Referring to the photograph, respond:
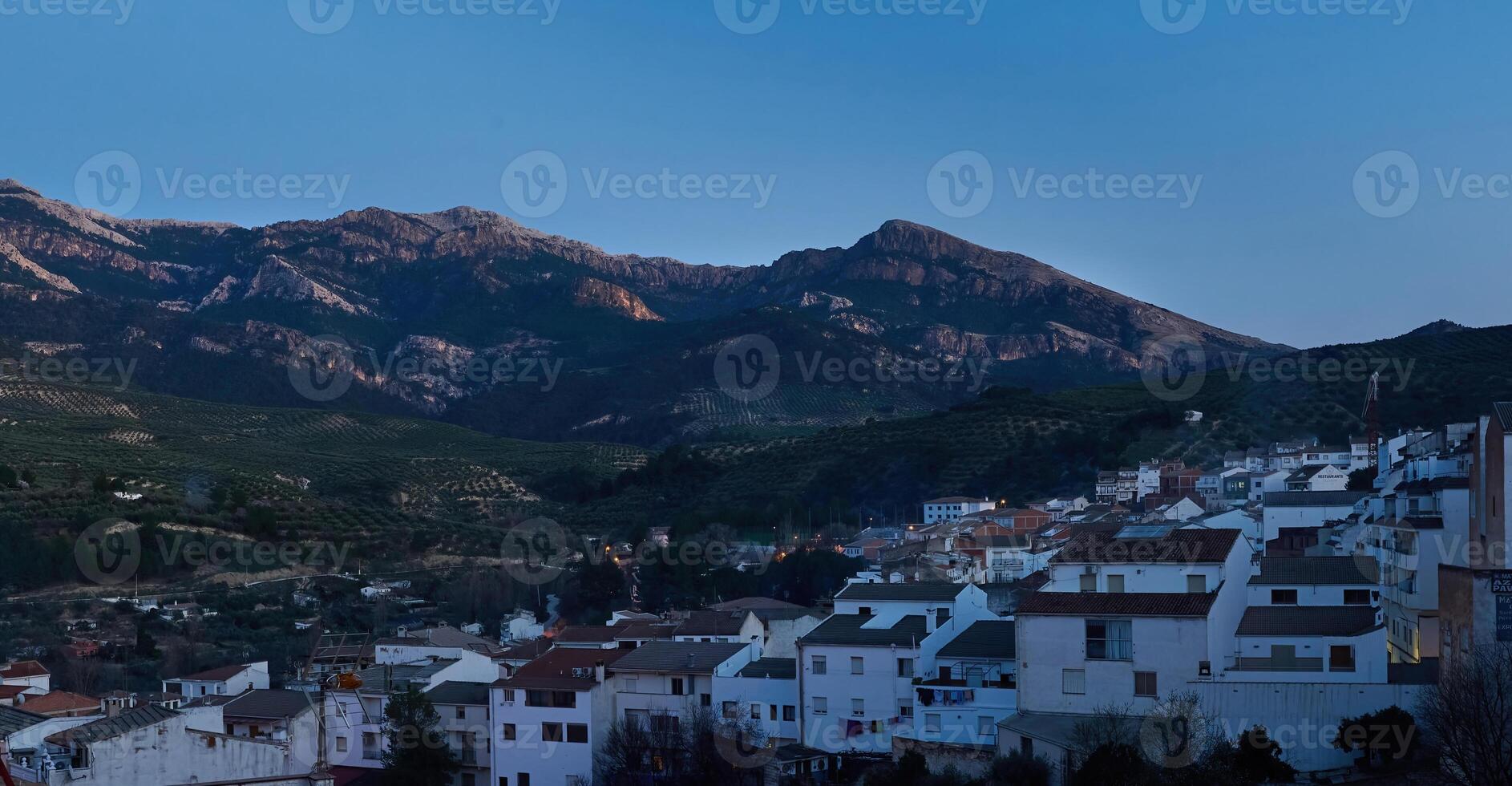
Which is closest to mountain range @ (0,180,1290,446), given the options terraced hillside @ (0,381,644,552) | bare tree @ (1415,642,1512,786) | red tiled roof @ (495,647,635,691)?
terraced hillside @ (0,381,644,552)

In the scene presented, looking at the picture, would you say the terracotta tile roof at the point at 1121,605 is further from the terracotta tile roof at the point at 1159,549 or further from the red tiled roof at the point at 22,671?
the red tiled roof at the point at 22,671

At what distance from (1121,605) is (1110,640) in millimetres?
605

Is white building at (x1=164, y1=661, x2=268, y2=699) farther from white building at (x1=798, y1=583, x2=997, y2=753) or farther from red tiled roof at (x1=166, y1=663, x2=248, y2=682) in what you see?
white building at (x1=798, y1=583, x2=997, y2=753)

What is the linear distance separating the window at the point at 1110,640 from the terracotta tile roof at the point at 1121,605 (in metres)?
0.15

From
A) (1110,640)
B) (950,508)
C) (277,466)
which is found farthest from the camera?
(277,466)

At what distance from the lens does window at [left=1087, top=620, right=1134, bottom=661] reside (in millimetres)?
23297

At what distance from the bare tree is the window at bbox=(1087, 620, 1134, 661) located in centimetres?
487

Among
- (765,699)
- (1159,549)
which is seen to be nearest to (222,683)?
(765,699)

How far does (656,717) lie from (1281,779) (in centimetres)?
1183

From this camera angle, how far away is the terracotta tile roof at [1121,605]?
76.4ft

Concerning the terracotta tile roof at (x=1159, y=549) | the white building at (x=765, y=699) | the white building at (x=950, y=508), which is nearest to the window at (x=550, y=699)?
the white building at (x=765, y=699)

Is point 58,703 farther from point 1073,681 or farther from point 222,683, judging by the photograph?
point 1073,681

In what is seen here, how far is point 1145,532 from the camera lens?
92.0 feet

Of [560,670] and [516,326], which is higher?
[516,326]
